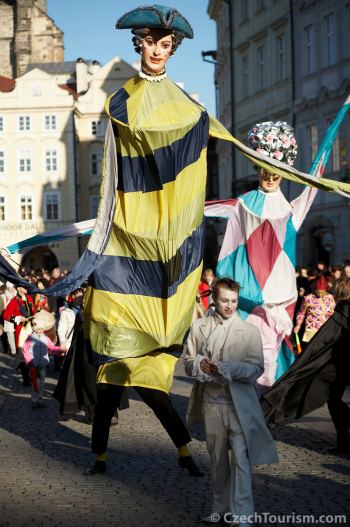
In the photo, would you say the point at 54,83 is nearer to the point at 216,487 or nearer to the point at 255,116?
the point at 255,116

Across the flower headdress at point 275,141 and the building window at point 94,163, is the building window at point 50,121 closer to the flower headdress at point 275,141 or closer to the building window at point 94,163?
the building window at point 94,163

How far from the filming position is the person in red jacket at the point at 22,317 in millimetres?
12672

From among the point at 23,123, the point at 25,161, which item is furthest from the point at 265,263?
the point at 23,123

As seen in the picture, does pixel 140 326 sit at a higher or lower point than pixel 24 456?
higher

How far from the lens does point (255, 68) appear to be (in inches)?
1524

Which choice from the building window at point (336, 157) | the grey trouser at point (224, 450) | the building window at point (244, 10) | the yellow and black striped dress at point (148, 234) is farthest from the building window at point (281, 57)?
the grey trouser at point (224, 450)

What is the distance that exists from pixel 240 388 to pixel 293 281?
350cm

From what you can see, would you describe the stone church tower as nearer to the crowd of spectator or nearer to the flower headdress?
the crowd of spectator

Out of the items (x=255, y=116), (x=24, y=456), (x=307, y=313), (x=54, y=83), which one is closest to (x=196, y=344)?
(x=24, y=456)

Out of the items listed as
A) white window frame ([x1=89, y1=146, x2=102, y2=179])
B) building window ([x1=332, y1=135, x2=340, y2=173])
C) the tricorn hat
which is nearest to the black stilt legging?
the tricorn hat

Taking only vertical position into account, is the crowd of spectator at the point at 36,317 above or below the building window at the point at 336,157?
below

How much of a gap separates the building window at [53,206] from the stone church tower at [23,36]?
64.0ft

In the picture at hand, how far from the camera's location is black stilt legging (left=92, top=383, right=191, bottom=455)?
21.6 ft

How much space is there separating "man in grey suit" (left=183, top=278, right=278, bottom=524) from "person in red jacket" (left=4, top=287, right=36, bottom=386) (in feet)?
22.3
